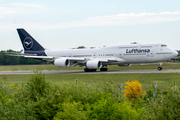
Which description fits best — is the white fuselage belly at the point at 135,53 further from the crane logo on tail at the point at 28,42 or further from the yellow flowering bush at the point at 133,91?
the yellow flowering bush at the point at 133,91

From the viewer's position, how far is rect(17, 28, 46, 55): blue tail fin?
148 feet

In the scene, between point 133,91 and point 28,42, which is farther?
point 28,42

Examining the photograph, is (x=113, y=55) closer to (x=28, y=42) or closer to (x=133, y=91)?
(x=28, y=42)

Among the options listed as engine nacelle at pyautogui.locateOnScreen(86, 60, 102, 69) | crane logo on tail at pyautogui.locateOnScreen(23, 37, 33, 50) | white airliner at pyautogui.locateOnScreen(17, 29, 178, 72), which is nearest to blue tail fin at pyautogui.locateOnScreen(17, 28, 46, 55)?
crane logo on tail at pyautogui.locateOnScreen(23, 37, 33, 50)

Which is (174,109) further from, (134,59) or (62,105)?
(134,59)

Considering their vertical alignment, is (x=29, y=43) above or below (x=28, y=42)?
below

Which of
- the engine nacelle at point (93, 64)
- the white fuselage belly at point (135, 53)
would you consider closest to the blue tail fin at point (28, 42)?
the white fuselage belly at point (135, 53)

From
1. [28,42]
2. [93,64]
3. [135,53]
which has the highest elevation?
[28,42]

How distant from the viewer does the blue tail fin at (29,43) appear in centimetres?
4503

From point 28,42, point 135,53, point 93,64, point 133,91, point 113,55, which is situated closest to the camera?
point 133,91

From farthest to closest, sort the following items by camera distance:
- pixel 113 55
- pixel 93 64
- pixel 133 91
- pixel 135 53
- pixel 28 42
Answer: pixel 28 42, pixel 113 55, pixel 135 53, pixel 93 64, pixel 133 91

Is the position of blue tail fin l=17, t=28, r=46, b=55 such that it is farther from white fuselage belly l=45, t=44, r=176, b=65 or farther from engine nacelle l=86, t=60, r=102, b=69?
engine nacelle l=86, t=60, r=102, b=69

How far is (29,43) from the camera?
45.2m

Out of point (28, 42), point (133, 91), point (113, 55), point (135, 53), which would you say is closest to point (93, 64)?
point (113, 55)
